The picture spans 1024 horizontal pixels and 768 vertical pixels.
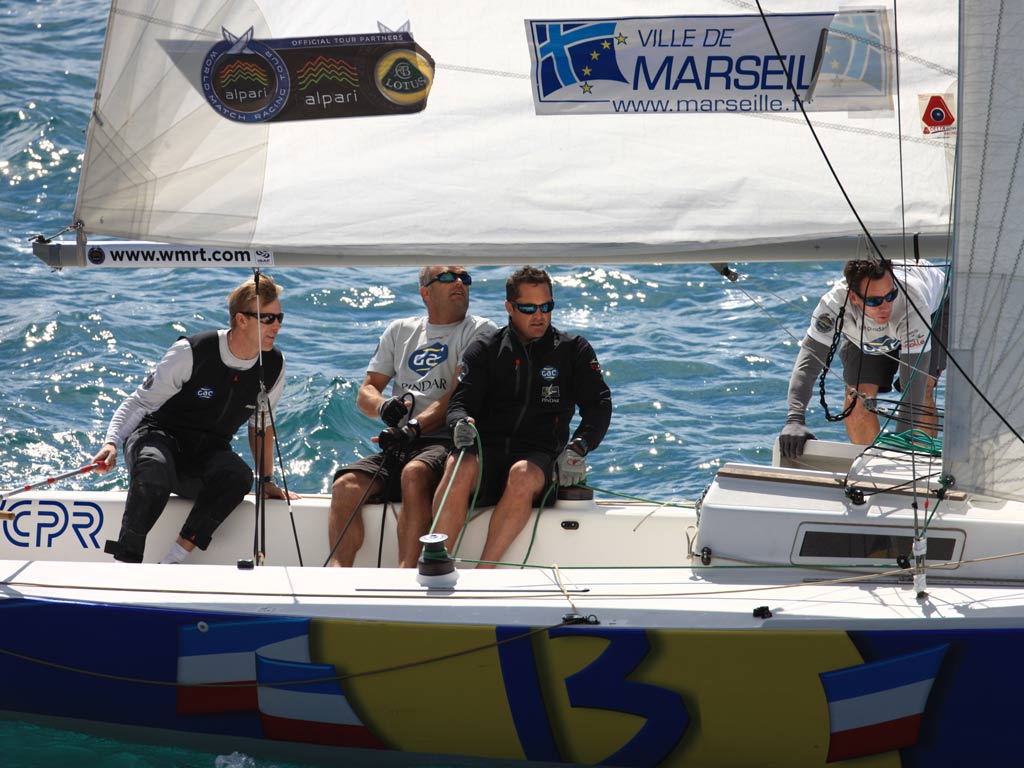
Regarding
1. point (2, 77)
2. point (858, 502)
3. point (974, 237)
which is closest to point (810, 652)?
point (858, 502)

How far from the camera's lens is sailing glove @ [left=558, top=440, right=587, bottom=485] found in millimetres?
4461

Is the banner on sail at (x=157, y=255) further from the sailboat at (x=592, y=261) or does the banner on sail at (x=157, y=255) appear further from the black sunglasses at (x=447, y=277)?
the black sunglasses at (x=447, y=277)

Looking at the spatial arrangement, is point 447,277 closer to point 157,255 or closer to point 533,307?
point 533,307

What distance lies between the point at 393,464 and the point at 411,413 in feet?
0.70

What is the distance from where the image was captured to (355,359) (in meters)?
8.52

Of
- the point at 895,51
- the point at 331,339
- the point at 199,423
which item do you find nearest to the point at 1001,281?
the point at 895,51

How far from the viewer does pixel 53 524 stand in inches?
197

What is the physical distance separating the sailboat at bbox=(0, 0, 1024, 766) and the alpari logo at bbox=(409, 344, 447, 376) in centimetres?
77

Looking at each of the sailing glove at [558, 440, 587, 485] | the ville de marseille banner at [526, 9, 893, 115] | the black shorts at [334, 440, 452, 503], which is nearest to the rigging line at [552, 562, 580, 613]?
the sailing glove at [558, 440, 587, 485]

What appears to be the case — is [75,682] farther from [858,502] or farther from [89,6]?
[89,6]

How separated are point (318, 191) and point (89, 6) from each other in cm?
1103

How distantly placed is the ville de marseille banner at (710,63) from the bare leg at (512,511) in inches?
48.4

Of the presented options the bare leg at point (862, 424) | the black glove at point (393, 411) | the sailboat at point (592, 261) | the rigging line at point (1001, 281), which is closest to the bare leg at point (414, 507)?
the black glove at point (393, 411)

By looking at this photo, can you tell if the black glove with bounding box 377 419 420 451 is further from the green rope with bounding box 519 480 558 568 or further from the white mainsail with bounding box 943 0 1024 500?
the white mainsail with bounding box 943 0 1024 500
